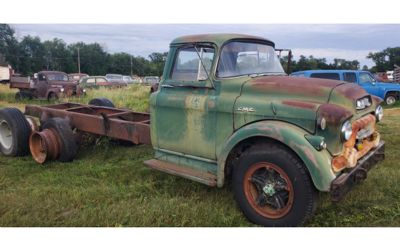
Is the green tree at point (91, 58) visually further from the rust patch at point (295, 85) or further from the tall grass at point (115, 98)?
the rust patch at point (295, 85)

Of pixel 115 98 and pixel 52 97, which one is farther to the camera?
pixel 52 97

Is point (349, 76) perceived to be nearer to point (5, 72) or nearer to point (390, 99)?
point (390, 99)

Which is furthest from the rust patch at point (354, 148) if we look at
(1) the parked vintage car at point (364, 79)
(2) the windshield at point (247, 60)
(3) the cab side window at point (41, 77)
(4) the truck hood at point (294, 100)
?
(3) the cab side window at point (41, 77)

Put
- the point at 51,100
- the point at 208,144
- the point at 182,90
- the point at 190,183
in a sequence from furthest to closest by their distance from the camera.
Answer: the point at 51,100, the point at 190,183, the point at 182,90, the point at 208,144

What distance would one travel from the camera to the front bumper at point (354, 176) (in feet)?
10.9

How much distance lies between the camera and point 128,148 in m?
7.25

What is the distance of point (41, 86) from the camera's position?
18703 millimetres

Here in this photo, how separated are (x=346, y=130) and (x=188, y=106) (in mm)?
1806

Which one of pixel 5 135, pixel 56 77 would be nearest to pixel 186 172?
pixel 5 135

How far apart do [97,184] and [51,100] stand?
14858 mm

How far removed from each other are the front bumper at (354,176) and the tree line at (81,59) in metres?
11.5

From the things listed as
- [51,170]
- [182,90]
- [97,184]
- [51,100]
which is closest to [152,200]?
[97,184]

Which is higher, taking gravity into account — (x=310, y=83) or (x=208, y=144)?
(x=310, y=83)

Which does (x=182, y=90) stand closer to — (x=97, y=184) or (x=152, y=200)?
(x=152, y=200)
